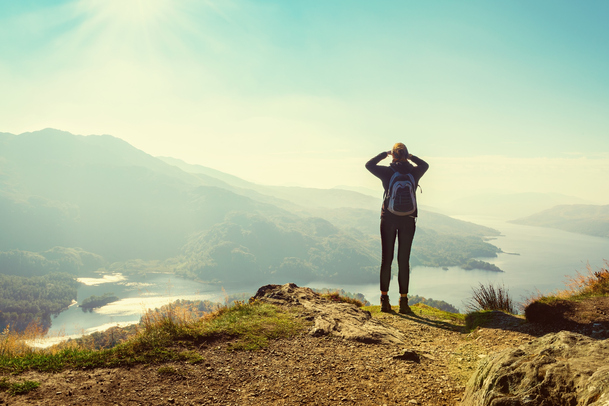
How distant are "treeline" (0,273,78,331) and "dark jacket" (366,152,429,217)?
16238 cm

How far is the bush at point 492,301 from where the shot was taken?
→ 25.6ft

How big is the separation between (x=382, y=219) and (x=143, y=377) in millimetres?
5805

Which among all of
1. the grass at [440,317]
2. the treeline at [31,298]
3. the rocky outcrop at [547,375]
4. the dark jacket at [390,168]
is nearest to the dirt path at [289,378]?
the rocky outcrop at [547,375]

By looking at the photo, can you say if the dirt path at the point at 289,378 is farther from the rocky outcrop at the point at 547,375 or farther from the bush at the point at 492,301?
the bush at the point at 492,301

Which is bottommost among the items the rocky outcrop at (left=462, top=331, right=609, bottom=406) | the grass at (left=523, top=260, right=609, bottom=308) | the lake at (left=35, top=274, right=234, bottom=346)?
the lake at (left=35, top=274, right=234, bottom=346)

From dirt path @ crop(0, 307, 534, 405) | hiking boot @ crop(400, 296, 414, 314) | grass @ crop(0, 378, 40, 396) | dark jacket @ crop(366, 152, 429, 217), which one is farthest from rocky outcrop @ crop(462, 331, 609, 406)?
hiking boot @ crop(400, 296, 414, 314)

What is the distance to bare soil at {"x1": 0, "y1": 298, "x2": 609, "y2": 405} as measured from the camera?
345cm

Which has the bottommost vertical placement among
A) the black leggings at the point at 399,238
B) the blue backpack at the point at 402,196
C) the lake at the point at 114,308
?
the lake at the point at 114,308

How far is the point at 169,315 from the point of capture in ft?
18.5

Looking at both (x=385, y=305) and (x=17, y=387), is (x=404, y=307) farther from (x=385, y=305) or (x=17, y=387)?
(x=17, y=387)

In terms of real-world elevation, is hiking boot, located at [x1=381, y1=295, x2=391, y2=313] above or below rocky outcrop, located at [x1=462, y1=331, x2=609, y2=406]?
below

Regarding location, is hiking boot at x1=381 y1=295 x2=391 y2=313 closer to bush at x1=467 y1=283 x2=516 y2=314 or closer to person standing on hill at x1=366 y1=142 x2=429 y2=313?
person standing on hill at x1=366 y1=142 x2=429 y2=313

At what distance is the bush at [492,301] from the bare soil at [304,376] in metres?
2.34

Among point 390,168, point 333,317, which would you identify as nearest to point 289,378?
point 333,317
